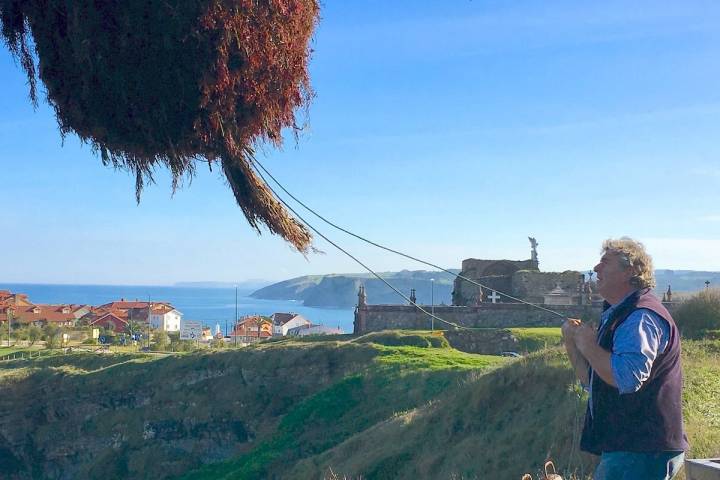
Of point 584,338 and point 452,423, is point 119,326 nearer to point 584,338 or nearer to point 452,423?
point 452,423

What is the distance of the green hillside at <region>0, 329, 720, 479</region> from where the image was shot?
13750 millimetres

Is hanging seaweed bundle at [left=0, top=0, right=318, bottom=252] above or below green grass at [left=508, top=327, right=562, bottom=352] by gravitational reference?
above

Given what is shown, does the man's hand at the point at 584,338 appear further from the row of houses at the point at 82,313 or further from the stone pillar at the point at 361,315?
the row of houses at the point at 82,313

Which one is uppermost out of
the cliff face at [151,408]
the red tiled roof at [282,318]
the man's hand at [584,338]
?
the man's hand at [584,338]

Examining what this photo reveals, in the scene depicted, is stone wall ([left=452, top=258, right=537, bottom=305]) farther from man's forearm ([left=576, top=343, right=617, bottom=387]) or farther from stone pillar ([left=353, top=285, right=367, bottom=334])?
man's forearm ([left=576, top=343, right=617, bottom=387])

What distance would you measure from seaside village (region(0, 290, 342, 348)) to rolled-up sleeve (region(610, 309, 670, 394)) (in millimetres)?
55380

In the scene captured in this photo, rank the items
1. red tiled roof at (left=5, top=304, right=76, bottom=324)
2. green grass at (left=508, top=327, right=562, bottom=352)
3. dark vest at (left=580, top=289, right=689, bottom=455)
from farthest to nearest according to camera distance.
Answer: red tiled roof at (left=5, top=304, right=76, bottom=324) → green grass at (left=508, top=327, right=562, bottom=352) → dark vest at (left=580, top=289, right=689, bottom=455)

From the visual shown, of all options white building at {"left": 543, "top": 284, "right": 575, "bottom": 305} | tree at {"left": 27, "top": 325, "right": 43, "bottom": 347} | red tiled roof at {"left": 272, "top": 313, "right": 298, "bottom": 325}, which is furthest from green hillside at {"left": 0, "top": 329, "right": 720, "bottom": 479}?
red tiled roof at {"left": 272, "top": 313, "right": 298, "bottom": 325}

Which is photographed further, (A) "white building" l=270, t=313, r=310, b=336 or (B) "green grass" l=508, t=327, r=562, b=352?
(A) "white building" l=270, t=313, r=310, b=336

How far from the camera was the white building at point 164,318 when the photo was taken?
118812 millimetres

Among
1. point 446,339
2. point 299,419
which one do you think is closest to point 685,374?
point 299,419

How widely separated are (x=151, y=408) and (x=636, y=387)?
32828mm

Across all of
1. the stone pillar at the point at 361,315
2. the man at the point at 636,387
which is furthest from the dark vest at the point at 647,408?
the stone pillar at the point at 361,315

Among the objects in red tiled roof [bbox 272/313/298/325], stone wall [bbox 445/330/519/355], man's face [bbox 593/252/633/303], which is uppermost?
man's face [bbox 593/252/633/303]
